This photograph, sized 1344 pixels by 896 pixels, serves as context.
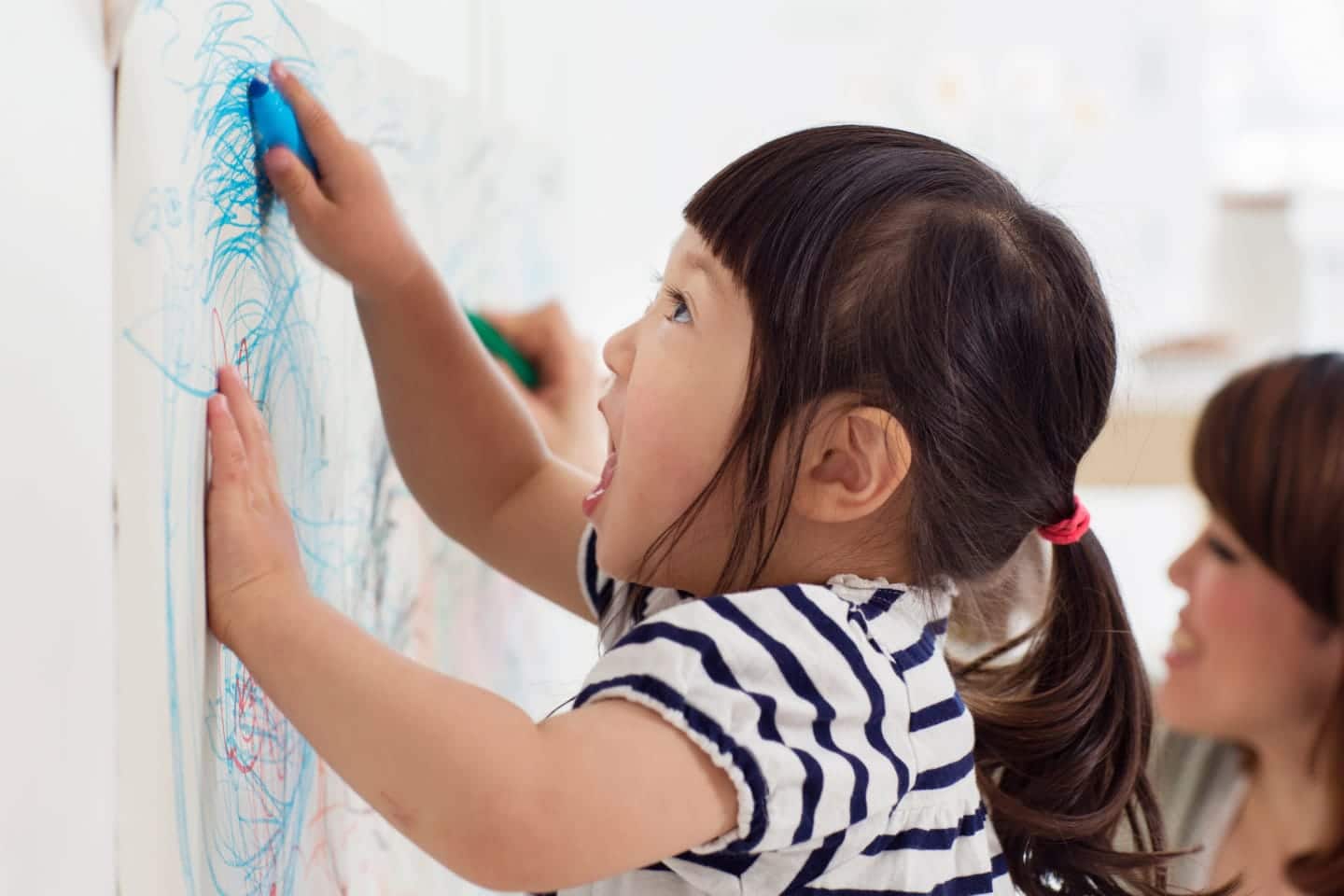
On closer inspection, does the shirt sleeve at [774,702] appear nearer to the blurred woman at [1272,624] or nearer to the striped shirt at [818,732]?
the striped shirt at [818,732]

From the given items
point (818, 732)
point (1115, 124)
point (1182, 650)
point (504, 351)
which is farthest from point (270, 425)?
point (1115, 124)

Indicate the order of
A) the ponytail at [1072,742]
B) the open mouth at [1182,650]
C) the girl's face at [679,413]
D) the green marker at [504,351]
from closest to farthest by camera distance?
the girl's face at [679,413]
the ponytail at [1072,742]
the green marker at [504,351]
the open mouth at [1182,650]

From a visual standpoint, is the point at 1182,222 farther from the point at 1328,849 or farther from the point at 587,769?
the point at 587,769

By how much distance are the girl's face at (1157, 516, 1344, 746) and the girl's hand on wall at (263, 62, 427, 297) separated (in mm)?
733

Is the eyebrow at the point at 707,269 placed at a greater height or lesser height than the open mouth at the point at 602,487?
greater


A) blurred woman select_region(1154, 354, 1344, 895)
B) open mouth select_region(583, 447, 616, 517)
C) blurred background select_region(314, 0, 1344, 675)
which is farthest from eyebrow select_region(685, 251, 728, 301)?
blurred background select_region(314, 0, 1344, 675)

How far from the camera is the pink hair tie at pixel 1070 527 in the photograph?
68 centimetres

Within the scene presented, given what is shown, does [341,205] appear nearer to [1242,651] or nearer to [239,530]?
[239,530]

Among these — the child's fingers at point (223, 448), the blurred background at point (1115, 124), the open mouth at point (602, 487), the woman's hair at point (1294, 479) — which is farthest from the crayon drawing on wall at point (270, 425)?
the blurred background at point (1115, 124)

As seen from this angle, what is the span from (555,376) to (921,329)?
47 centimetres

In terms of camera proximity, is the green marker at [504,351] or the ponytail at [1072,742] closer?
the ponytail at [1072,742]

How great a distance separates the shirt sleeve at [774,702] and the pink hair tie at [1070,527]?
169mm

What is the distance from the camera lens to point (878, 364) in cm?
59

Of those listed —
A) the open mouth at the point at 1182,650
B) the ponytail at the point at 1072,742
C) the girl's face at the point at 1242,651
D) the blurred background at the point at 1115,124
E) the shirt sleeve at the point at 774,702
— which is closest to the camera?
the shirt sleeve at the point at 774,702
